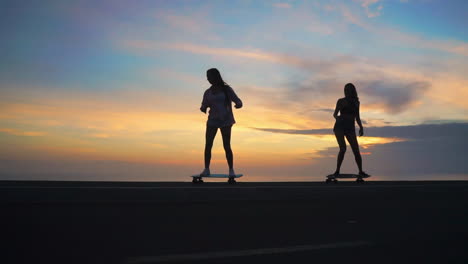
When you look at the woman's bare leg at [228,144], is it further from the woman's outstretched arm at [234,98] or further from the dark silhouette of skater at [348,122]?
the dark silhouette of skater at [348,122]

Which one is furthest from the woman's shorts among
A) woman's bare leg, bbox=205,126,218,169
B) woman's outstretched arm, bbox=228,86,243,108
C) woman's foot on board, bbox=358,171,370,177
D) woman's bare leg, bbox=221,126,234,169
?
woman's bare leg, bbox=205,126,218,169

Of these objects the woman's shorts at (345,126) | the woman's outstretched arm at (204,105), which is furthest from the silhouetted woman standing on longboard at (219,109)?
the woman's shorts at (345,126)

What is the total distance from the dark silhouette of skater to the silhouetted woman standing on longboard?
11.2 ft

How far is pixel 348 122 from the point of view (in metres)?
12.7

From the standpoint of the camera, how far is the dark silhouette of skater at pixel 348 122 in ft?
41.2
